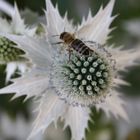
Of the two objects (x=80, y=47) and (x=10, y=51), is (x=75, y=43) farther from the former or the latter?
(x=10, y=51)

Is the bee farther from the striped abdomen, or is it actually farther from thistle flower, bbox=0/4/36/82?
thistle flower, bbox=0/4/36/82

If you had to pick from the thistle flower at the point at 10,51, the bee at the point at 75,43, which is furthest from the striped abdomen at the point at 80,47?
the thistle flower at the point at 10,51

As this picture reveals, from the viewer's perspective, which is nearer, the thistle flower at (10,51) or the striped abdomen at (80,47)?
the striped abdomen at (80,47)

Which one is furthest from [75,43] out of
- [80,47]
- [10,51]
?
[10,51]

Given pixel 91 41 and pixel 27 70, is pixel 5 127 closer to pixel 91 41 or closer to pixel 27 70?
pixel 27 70

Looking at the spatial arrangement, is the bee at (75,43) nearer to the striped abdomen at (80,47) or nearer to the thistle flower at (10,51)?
the striped abdomen at (80,47)

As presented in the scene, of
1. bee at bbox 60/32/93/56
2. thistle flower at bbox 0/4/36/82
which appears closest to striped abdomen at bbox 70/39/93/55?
bee at bbox 60/32/93/56
